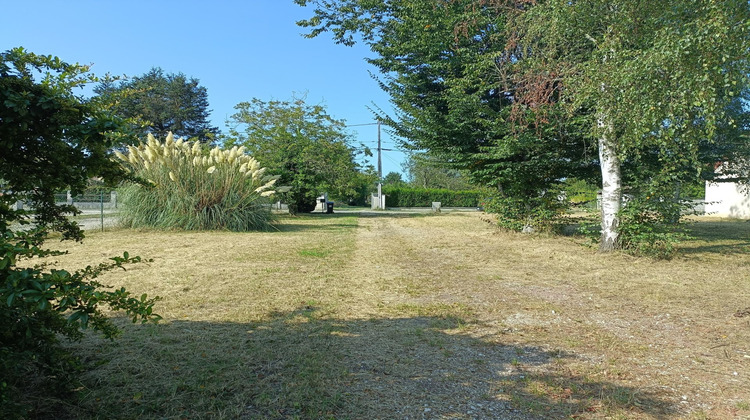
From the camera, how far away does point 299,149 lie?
70.3 ft

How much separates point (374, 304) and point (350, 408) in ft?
7.99

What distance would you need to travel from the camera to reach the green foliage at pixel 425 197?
44281 mm

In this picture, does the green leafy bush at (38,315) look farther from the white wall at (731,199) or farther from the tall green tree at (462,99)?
the white wall at (731,199)

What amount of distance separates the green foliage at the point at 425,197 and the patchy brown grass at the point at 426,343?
36704 mm

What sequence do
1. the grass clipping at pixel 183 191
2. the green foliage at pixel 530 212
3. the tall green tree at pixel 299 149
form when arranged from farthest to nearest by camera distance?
the tall green tree at pixel 299 149
the grass clipping at pixel 183 191
the green foliage at pixel 530 212

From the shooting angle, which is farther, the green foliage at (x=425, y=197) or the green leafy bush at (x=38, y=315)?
the green foliage at (x=425, y=197)

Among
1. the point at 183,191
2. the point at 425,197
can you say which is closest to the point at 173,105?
the point at 425,197

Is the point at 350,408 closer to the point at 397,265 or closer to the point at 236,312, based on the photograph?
the point at 236,312

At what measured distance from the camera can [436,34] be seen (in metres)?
11.0

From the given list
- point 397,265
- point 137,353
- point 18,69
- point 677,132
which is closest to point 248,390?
point 137,353

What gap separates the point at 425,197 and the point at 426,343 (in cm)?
4196

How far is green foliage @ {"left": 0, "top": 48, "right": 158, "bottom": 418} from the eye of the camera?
1.90 m

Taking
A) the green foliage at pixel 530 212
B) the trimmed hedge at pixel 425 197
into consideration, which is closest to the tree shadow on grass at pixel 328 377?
the green foliage at pixel 530 212

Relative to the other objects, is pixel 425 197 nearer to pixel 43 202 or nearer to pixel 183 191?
pixel 183 191
